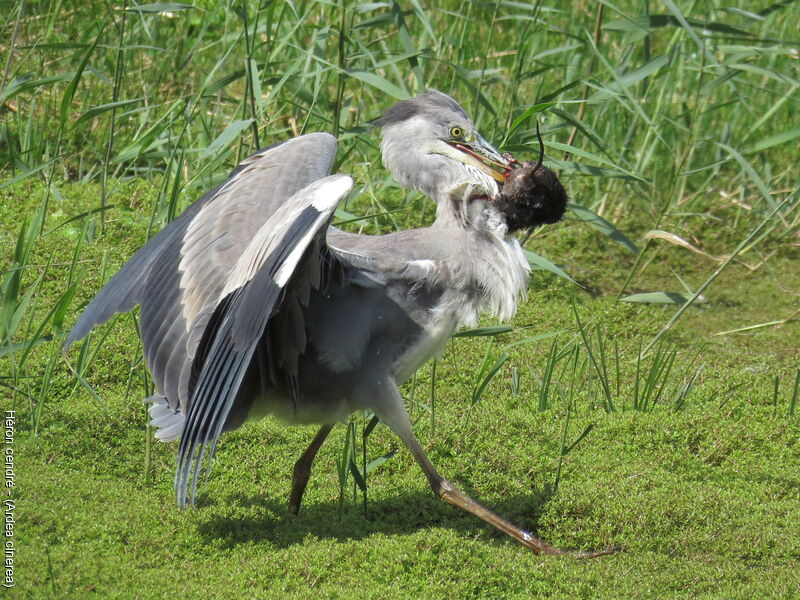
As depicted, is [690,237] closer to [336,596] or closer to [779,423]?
[779,423]

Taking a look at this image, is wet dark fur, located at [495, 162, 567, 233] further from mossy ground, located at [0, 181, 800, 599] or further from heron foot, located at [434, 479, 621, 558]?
heron foot, located at [434, 479, 621, 558]

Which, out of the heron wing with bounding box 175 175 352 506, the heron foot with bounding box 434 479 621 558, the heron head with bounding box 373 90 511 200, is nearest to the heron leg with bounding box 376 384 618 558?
the heron foot with bounding box 434 479 621 558

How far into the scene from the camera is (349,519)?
4336mm

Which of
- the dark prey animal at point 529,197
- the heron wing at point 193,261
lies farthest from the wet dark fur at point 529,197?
the heron wing at point 193,261

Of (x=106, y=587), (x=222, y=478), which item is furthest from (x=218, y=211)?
(x=106, y=587)

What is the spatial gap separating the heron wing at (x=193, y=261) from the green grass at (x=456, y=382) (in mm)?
175

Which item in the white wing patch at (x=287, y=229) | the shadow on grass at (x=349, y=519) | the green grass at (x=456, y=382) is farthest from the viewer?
the shadow on grass at (x=349, y=519)

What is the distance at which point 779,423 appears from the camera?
5008mm

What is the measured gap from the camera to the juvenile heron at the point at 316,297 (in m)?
3.75

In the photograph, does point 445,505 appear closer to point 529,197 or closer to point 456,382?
point 456,382

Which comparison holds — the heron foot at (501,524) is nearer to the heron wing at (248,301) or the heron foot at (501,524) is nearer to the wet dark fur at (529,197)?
the heron wing at (248,301)

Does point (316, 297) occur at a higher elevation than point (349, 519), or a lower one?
higher

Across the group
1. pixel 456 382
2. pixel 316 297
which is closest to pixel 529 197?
pixel 316 297

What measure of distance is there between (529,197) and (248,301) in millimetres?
1418
